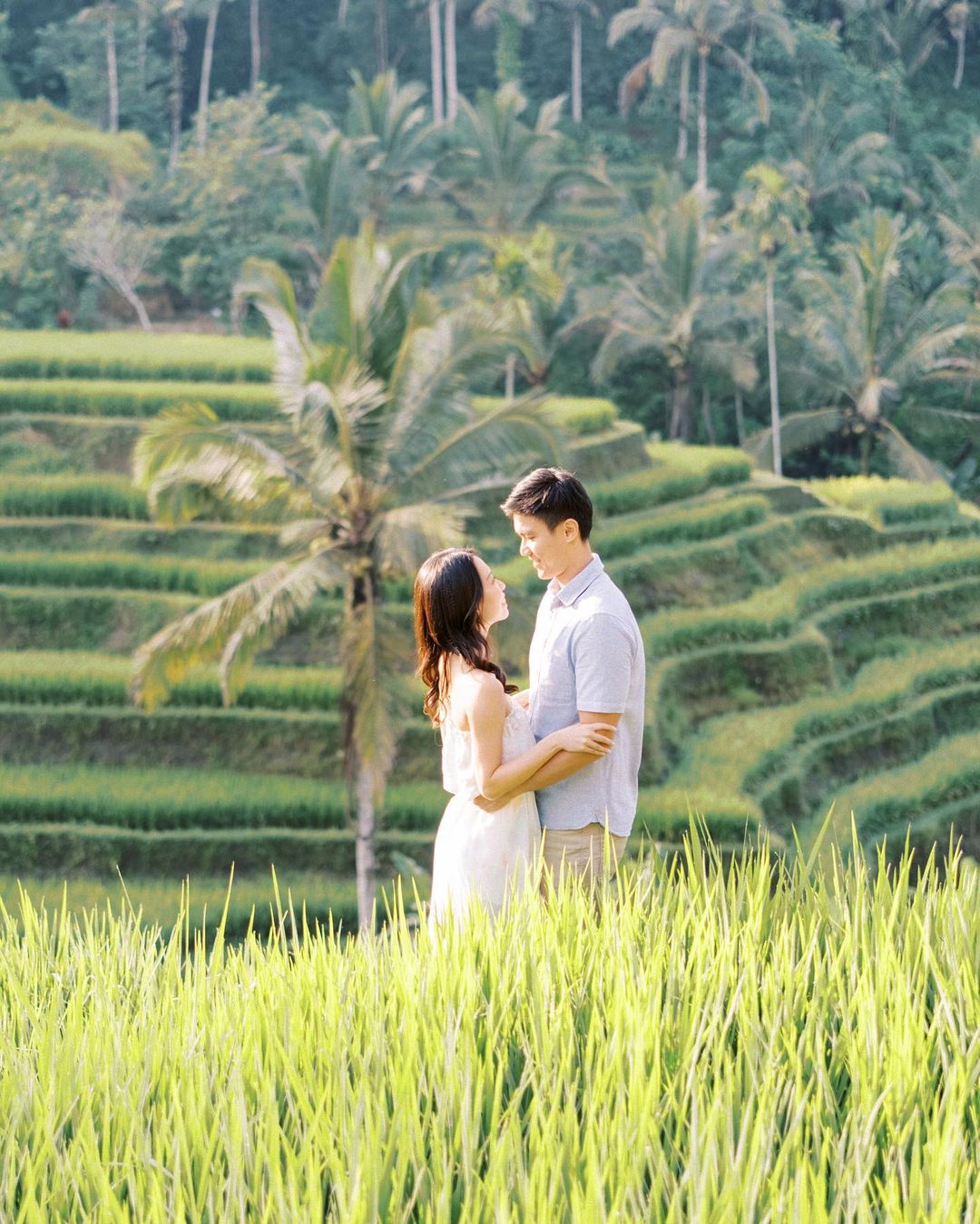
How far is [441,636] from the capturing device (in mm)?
3273

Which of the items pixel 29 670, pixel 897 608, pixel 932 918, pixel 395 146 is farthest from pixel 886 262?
pixel 932 918

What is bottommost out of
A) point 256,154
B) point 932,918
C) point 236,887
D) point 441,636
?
point 236,887

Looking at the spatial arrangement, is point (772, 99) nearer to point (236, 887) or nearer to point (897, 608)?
point (897, 608)

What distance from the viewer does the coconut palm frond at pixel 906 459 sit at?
25344 millimetres

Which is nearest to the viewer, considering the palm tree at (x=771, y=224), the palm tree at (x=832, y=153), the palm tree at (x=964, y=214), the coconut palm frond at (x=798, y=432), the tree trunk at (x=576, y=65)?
the palm tree at (x=771, y=224)

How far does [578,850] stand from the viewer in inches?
138

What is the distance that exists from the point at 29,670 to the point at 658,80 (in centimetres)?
2263

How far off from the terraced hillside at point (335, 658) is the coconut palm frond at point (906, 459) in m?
4.18

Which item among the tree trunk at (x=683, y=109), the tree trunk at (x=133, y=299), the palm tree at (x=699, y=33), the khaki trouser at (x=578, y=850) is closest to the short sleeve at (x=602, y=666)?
the khaki trouser at (x=578, y=850)

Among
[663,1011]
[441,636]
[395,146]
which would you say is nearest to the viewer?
[663,1011]

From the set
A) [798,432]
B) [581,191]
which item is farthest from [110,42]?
[798,432]

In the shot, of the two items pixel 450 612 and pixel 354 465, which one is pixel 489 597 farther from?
pixel 354 465

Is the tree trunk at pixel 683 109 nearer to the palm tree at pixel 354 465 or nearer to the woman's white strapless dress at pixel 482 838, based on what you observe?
the palm tree at pixel 354 465

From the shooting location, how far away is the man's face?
3.30m
